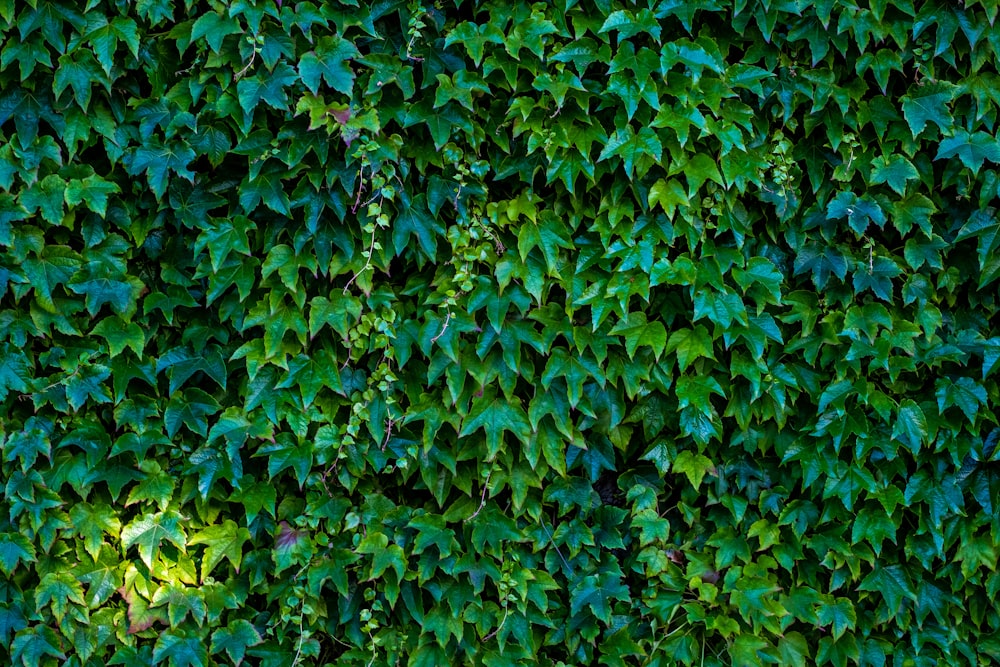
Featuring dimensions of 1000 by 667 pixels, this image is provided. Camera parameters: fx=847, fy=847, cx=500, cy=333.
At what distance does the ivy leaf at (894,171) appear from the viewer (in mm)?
2861

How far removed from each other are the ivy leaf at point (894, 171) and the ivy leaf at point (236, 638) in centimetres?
262

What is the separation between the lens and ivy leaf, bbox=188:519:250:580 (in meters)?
2.88

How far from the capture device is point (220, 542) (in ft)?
9.50

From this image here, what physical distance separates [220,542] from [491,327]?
3.88ft

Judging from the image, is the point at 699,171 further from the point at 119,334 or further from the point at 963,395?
the point at 119,334

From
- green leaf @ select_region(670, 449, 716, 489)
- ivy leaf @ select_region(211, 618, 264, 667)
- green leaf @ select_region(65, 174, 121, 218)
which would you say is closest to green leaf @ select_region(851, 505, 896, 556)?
green leaf @ select_region(670, 449, 716, 489)

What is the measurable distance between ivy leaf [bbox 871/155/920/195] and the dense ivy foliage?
1cm

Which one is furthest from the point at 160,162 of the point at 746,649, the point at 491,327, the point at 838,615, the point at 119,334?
the point at 838,615

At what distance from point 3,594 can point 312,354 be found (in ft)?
4.39

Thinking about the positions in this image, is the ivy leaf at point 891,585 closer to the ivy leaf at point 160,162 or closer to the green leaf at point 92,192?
the ivy leaf at point 160,162

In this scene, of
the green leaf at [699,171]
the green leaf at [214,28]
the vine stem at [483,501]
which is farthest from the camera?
the vine stem at [483,501]

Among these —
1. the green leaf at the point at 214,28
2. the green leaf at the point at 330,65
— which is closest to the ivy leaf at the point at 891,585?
the green leaf at the point at 330,65

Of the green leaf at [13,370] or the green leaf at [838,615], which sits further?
the green leaf at [838,615]

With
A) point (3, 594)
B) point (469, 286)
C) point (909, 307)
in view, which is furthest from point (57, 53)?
point (909, 307)
